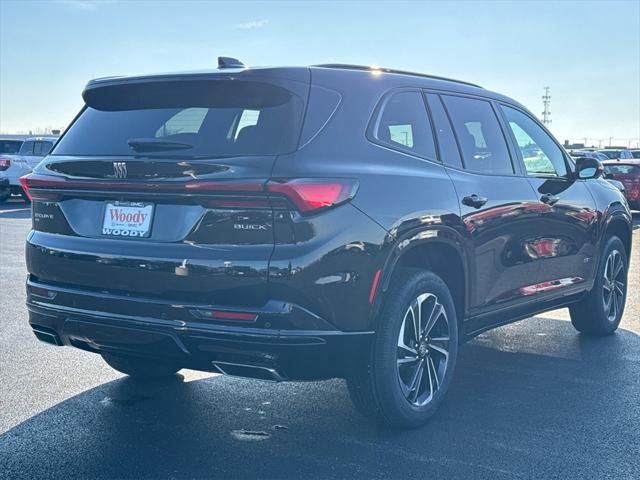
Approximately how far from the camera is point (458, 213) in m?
4.60

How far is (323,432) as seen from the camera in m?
4.35

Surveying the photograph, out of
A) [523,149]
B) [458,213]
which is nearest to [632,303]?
[523,149]

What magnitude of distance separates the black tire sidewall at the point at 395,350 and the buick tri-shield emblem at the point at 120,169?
1.42m

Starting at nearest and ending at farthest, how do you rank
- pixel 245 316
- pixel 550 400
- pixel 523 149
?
pixel 245 316, pixel 550 400, pixel 523 149

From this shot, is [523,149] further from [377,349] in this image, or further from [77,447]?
[77,447]

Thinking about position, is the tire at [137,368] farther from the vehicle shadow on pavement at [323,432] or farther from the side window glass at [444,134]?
the side window glass at [444,134]

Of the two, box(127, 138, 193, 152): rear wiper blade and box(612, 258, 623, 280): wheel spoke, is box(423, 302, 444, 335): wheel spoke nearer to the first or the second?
box(127, 138, 193, 152): rear wiper blade

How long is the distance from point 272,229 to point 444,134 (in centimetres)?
165

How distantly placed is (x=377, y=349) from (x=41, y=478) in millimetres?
1658

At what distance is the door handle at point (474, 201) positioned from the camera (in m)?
4.70

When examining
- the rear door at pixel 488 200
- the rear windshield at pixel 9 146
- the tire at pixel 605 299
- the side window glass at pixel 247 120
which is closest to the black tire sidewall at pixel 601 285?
the tire at pixel 605 299

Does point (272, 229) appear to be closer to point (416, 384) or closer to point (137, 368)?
point (416, 384)

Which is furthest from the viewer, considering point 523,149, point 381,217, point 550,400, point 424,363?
point 523,149

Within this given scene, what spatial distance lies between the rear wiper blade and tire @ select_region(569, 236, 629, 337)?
157 inches
